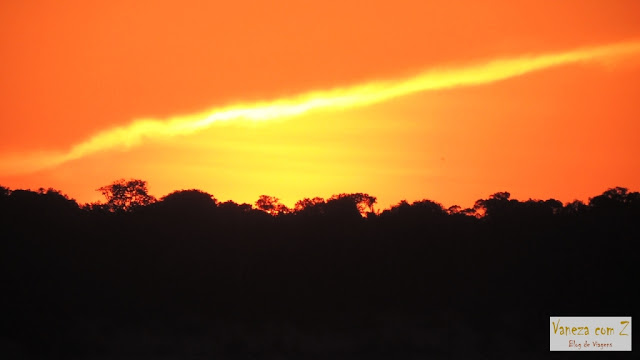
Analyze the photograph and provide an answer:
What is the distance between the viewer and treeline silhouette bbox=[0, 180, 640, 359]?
66375 mm

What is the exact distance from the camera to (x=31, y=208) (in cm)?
7431

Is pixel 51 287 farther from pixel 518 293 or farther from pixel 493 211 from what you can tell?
pixel 493 211

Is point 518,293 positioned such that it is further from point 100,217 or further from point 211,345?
point 100,217

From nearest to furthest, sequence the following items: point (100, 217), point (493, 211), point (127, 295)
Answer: point (127, 295) → point (100, 217) → point (493, 211)

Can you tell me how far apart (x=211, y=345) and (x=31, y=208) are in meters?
16.9

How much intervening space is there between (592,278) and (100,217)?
34.6 meters

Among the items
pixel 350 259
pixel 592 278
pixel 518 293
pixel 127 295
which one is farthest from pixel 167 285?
pixel 592 278

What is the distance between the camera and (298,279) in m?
73.6

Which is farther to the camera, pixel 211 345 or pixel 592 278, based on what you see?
pixel 592 278

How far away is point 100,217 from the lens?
80812 mm

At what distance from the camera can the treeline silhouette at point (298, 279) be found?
6638cm

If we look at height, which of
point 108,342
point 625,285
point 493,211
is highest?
point 493,211

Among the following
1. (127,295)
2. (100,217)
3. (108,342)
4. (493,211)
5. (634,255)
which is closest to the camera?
(108,342)

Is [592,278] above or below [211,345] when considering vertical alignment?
above
